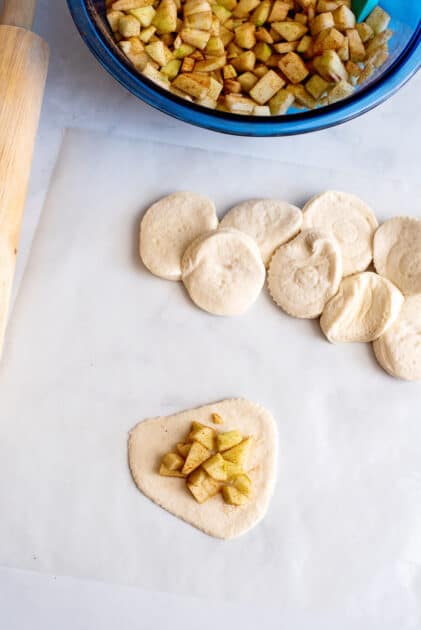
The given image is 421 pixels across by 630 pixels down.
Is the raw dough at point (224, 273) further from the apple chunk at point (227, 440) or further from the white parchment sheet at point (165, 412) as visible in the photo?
the apple chunk at point (227, 440)

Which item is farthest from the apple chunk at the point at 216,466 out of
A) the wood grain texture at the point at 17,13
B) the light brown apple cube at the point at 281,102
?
the wood grain texture at the point at 17,13

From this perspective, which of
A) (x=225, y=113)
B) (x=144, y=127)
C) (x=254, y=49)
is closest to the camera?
(x=225, y=113)

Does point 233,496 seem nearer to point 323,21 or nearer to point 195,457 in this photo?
point 195,457

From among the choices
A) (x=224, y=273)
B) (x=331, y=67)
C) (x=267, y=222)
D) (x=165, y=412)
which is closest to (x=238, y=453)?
(x=165, y=412)

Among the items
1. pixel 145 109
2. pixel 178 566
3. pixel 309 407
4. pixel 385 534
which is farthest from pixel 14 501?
pixel 145 109

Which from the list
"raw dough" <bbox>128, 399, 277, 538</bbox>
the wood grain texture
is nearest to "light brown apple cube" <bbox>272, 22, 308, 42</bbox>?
the wood grain texture

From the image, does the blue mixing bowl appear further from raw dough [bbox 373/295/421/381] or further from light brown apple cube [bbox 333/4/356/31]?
raw dough [bbox 373/295/421/381]

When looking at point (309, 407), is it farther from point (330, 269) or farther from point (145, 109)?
point (145, 109)
